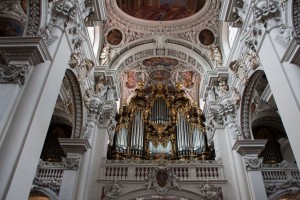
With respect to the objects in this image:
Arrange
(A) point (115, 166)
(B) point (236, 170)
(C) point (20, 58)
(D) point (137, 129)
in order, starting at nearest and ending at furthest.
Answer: (C) point (20, 58) < (B) point (236, 170) < (A) point (115, 166) < (D) point (137, 129)

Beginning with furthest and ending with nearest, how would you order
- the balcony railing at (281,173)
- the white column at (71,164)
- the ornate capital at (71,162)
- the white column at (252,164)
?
the balcony railing at (281,173) < the ornate capital at (71,162) < the white column at (71,164) < the white column at (252,164)

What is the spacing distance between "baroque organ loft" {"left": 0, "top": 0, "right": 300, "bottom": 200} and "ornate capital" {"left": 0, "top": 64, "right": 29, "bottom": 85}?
0.8 inches

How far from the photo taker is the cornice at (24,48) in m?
5.73

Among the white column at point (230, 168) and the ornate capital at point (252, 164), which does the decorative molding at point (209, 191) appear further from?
the ornate capital at point (252, 164)

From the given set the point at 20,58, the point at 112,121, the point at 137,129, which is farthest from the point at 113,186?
the point at 20,58

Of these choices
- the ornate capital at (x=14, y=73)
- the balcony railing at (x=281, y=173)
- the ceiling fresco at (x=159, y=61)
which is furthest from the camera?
the ceiling fresco at (x=159, y=61)

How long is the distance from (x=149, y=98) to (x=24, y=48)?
1010cm

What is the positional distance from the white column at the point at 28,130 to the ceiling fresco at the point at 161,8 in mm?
6836

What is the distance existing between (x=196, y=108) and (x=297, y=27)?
9075mm

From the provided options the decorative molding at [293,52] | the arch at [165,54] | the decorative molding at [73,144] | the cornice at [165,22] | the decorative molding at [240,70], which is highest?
the cornice at [165,22]

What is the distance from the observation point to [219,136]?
1103cm

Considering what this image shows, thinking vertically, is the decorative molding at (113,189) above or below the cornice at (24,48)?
below

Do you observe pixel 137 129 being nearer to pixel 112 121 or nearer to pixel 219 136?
pixel 112 121

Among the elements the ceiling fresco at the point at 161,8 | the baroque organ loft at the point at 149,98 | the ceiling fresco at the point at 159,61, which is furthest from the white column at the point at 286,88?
the ceiling fresco at the point at 159,61
